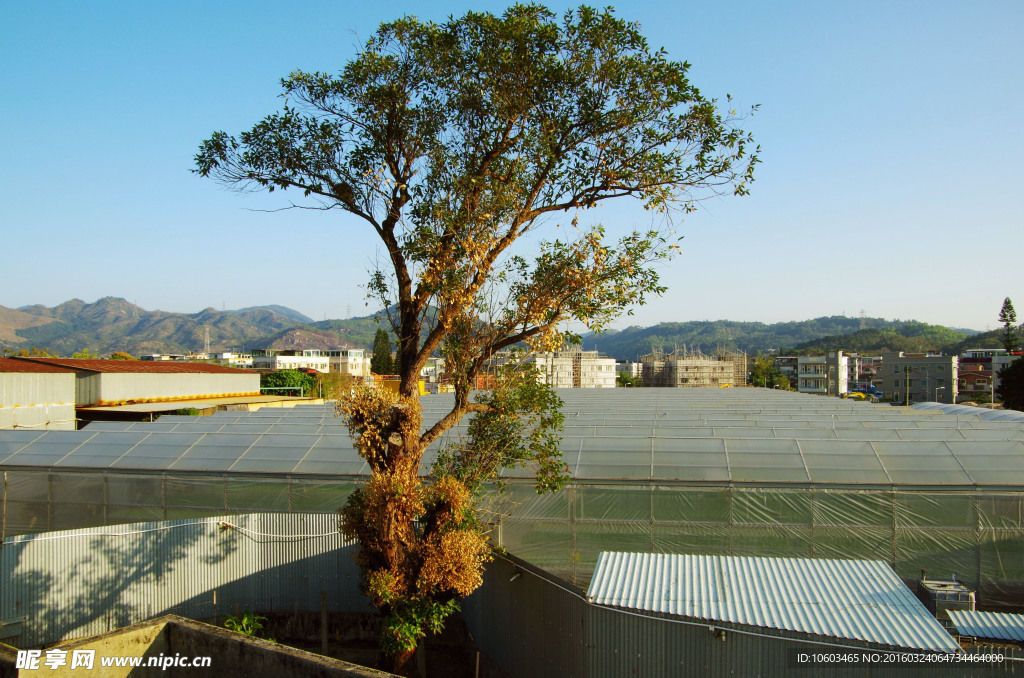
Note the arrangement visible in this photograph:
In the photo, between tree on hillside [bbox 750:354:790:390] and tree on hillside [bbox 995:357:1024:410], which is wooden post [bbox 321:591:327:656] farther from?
tree on hillside [bbox 750:354:790:390]

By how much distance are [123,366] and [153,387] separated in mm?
2927

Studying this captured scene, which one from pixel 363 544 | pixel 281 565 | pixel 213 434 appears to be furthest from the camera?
pixel 213 434

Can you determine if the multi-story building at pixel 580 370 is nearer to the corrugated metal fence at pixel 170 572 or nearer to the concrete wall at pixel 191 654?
the corrugated metal fence at pixel 170 572

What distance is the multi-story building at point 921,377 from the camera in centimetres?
9119

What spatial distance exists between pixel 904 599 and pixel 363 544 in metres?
6.40

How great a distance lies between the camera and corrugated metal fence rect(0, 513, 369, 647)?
9.84 metres

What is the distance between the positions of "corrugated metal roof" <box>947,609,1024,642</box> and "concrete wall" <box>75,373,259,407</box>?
33.1m

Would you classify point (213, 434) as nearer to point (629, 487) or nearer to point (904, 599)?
point (629, 487)

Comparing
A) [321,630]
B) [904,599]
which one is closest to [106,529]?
[321,630]

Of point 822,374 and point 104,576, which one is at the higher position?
point 104,576

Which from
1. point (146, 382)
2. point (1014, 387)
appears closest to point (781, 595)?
point (146, 382)

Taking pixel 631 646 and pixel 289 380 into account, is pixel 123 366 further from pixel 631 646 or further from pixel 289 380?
pixel 631 646

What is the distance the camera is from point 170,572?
10562 millimetres

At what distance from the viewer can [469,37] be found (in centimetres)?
845
